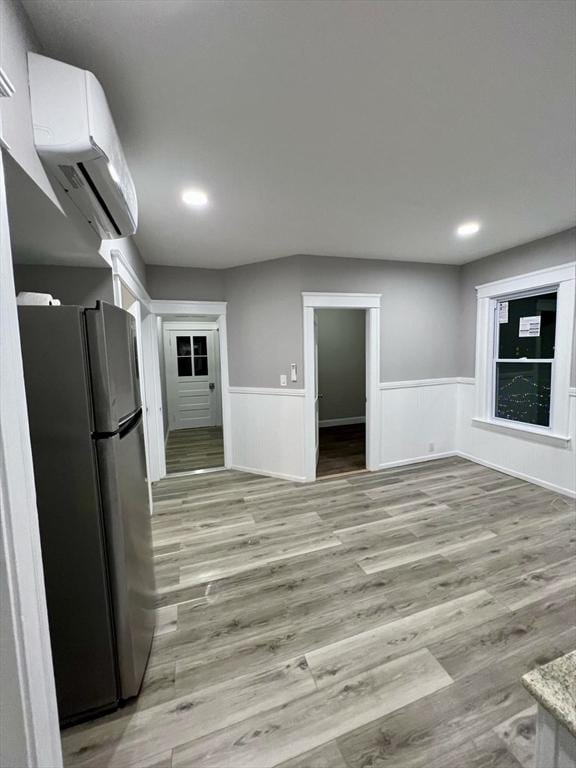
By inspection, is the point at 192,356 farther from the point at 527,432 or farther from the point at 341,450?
the point at 527,432

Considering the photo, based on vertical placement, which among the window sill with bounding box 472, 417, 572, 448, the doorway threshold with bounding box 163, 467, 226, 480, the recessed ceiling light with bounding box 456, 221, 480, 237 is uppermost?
A: the recessed ceiling light with bounding box 456, 221, 480, 237

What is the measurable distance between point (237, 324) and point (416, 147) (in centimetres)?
259

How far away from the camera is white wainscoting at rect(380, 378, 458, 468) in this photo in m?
3.99

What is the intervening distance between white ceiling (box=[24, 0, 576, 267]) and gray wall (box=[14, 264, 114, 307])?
653 mm

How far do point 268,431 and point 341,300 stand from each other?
5.82 ft

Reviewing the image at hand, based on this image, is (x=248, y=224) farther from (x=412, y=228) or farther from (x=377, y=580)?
(x=377, y=580)

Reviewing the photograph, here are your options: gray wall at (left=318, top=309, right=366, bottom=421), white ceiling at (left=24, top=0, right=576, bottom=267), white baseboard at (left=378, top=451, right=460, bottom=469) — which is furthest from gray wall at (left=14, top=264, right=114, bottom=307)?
gray wall at (left=318, top=309, right=366, bottom=421)

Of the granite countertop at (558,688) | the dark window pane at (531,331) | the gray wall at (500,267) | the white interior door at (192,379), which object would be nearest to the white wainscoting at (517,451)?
the gray wall at (500,267)

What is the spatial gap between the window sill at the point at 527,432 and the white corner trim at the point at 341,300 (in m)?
2.01

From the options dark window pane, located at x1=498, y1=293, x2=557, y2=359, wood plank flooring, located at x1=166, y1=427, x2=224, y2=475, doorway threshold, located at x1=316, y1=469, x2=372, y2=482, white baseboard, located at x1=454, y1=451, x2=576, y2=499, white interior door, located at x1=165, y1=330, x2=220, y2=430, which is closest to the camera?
white baseboard, located at x1=454, y1=451, x2=576, y2=499

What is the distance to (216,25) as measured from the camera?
1.04 metres

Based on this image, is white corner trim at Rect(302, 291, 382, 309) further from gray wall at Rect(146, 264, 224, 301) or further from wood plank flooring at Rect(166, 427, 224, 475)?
wood plank flooring at Rect(166, 427, 224, 475)

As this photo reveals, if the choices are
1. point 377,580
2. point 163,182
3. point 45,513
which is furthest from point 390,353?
point 45,513

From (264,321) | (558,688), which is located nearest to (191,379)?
(264,321)
